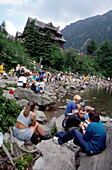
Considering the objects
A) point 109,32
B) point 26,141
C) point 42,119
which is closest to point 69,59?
point 42,119

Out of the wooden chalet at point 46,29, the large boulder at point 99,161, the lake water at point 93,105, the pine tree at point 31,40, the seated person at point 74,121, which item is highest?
the wooden chalet at point 46,29

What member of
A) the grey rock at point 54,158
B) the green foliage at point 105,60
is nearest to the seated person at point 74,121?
the grey rock at point 54,158

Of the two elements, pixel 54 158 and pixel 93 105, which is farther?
pixel 93 105

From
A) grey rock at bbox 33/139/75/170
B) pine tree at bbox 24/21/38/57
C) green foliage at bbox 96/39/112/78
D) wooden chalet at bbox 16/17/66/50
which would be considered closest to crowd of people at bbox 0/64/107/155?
grey rock at bbox 33/139/75/170

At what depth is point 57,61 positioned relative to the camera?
2842 centimetres

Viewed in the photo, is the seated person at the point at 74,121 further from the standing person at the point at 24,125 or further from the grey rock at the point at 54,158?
the standing person at the point at 24,125

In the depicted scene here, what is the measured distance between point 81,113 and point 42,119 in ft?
7.84

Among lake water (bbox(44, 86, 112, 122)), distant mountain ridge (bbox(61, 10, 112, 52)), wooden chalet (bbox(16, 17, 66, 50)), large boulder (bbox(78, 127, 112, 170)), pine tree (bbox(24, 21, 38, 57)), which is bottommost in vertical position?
lake water (bbox(44, 86, 112, 122))

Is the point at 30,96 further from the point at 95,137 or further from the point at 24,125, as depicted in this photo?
the point at 95,137

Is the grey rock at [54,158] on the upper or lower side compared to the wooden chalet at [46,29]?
lower

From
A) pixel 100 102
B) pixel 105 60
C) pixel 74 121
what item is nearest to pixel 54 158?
pixel 74 121

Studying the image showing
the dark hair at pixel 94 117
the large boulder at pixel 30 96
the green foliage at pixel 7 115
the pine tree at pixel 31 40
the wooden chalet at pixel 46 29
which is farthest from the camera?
the wooden chalet at pixel 46 29

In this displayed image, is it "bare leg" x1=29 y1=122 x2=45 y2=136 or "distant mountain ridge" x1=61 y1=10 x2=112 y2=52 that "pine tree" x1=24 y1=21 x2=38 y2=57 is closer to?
"bare leg" x1=29 y1=122 x2=45 y2=136

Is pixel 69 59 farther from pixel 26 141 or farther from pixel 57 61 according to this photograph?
pixel 26 141
